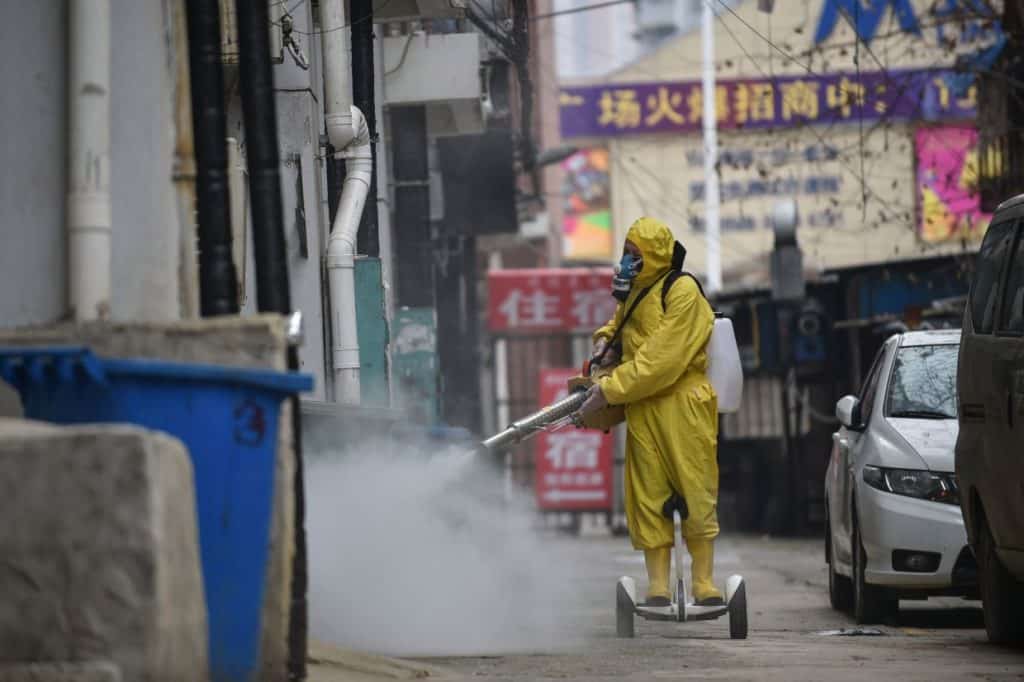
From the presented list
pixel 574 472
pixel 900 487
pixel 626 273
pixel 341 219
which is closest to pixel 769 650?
pixel 626 273

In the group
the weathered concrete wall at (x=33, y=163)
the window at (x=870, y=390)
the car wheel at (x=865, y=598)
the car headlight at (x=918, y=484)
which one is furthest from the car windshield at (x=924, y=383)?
the weathered concrete wall at (x=33, y=163)

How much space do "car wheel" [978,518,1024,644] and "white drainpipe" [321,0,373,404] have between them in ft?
13.2

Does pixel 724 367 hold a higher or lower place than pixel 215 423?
lower

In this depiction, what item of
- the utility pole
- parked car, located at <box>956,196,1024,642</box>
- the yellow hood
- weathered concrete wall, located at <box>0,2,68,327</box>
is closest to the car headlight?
parked car, located at <box>956,196,1024,642</box>

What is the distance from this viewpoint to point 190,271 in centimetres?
650

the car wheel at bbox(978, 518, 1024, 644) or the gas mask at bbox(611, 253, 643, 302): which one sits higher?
the gas mask at bbox(611, 253, 643, 302)

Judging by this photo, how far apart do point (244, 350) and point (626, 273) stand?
4.15 m

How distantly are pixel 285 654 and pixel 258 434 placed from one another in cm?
66

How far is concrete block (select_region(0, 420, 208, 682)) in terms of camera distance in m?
4.83

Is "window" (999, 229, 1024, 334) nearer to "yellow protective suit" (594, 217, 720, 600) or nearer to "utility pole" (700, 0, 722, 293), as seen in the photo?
"yellow protective suit" (594, 217, 720, 600)

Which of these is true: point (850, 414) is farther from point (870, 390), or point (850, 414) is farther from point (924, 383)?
point (870, 390)

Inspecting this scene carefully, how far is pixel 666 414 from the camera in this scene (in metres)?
9.59

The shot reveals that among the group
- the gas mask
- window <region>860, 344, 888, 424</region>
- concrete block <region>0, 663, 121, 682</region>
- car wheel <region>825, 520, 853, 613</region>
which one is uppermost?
the gas mask

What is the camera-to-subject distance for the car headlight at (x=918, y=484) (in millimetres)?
10750
